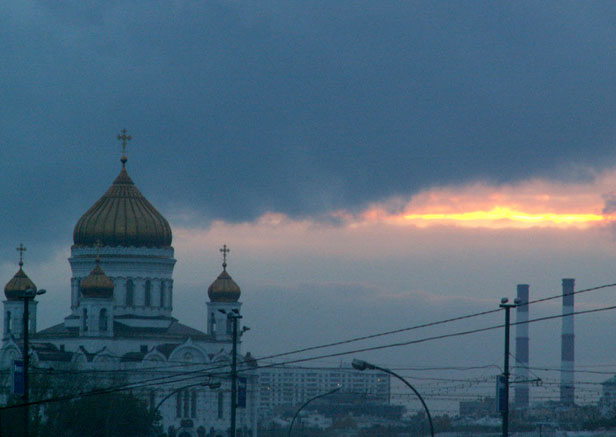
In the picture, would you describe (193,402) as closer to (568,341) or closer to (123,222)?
(123,222)

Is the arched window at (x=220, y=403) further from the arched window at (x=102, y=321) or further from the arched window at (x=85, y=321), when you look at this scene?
the arched window at (x=85, y=321)

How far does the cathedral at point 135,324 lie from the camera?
10981 centimetres

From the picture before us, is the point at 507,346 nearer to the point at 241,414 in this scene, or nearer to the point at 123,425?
the point at 123,425

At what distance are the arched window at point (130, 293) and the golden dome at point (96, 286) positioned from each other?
4.13 metres

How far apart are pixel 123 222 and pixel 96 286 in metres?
7.24

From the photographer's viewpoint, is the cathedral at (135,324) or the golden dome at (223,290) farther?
the golden dome at (223,290)

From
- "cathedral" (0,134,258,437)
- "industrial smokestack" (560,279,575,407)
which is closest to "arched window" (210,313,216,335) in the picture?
"cathedral" (0,134,258,437)

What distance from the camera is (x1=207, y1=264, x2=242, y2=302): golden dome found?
11488 centimetres

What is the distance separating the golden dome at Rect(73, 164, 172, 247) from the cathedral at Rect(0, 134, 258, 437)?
0.23 feet

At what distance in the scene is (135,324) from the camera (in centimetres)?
11325

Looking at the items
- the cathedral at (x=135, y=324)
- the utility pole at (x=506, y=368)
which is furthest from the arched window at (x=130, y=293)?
the utility pole at (x=506, y=368)

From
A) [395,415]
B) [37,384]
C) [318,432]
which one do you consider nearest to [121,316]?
[37,384]

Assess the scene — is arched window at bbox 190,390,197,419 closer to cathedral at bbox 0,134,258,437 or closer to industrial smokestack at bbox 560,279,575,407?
cathedral at bbox 0,134,258,437

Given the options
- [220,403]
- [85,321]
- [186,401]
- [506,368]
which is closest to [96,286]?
[85,321]
